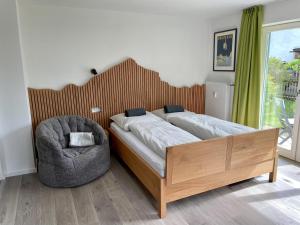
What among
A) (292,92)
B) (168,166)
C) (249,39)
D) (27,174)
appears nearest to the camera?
(168,166)

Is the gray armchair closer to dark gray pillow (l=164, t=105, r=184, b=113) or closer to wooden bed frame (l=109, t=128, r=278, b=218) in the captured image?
wooden bed frame (l=109, t=128, r=278, b=218)

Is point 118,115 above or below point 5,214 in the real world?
above

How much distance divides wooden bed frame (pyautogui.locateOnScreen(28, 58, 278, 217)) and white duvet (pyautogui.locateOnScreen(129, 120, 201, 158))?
0.22 metres

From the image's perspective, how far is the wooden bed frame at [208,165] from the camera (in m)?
2.13

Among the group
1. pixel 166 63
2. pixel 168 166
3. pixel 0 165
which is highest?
pixel 166 63

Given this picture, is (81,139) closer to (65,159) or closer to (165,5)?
(65,159)

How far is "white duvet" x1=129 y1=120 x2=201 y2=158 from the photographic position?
2497 millimetres

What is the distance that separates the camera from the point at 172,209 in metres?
2.28

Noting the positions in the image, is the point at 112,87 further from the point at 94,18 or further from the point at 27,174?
the point at 27,174

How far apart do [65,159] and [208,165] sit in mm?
1601

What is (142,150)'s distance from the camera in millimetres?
2609

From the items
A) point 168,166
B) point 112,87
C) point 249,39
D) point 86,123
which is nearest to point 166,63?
point 112,87

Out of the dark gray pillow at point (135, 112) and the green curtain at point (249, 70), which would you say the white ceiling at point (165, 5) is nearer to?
the green curtain at point (249, 70)

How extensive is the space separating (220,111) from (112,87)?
200 centimetres
